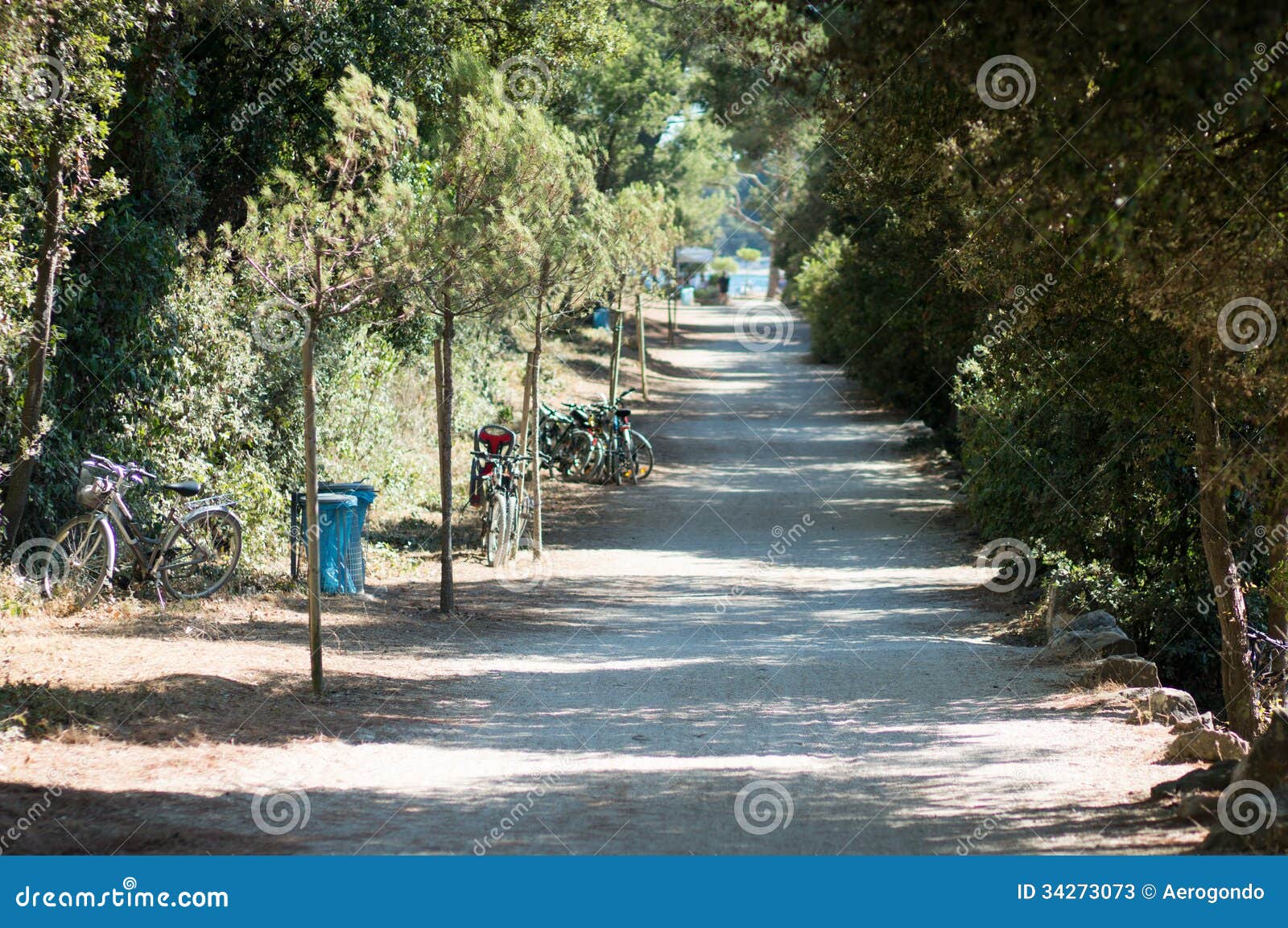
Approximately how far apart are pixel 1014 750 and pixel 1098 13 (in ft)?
14.6

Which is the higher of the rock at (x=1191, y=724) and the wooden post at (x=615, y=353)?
the wooden post at (x=615, y=353)

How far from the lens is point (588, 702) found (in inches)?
359

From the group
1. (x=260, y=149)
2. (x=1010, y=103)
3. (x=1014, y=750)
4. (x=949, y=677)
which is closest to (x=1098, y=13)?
(x=1010, y=103)

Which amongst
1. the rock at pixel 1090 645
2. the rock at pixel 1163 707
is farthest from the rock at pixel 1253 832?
the rock at pixel 1090 645

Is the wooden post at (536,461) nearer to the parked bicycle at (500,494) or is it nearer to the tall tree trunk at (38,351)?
the parked bicycle at (500,494)

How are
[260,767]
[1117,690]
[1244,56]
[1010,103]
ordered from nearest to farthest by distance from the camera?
[1244,56], [1010,103], [260,767], [1117,690]

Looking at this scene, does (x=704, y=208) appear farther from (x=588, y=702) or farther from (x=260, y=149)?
(x=588, y=702)

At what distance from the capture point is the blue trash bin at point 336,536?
40.8 feet

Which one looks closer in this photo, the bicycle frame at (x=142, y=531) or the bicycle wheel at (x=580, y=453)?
the bicycle frame at (x=142, y=531)

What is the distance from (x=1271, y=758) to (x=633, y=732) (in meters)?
3.79

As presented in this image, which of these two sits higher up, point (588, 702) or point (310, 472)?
point (310, 472)

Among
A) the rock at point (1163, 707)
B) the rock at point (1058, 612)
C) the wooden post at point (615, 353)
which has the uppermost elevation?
the wooden post at point (615, 353)

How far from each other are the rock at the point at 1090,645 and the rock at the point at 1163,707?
50.5 inches

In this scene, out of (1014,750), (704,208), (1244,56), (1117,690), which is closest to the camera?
(1244,56)
